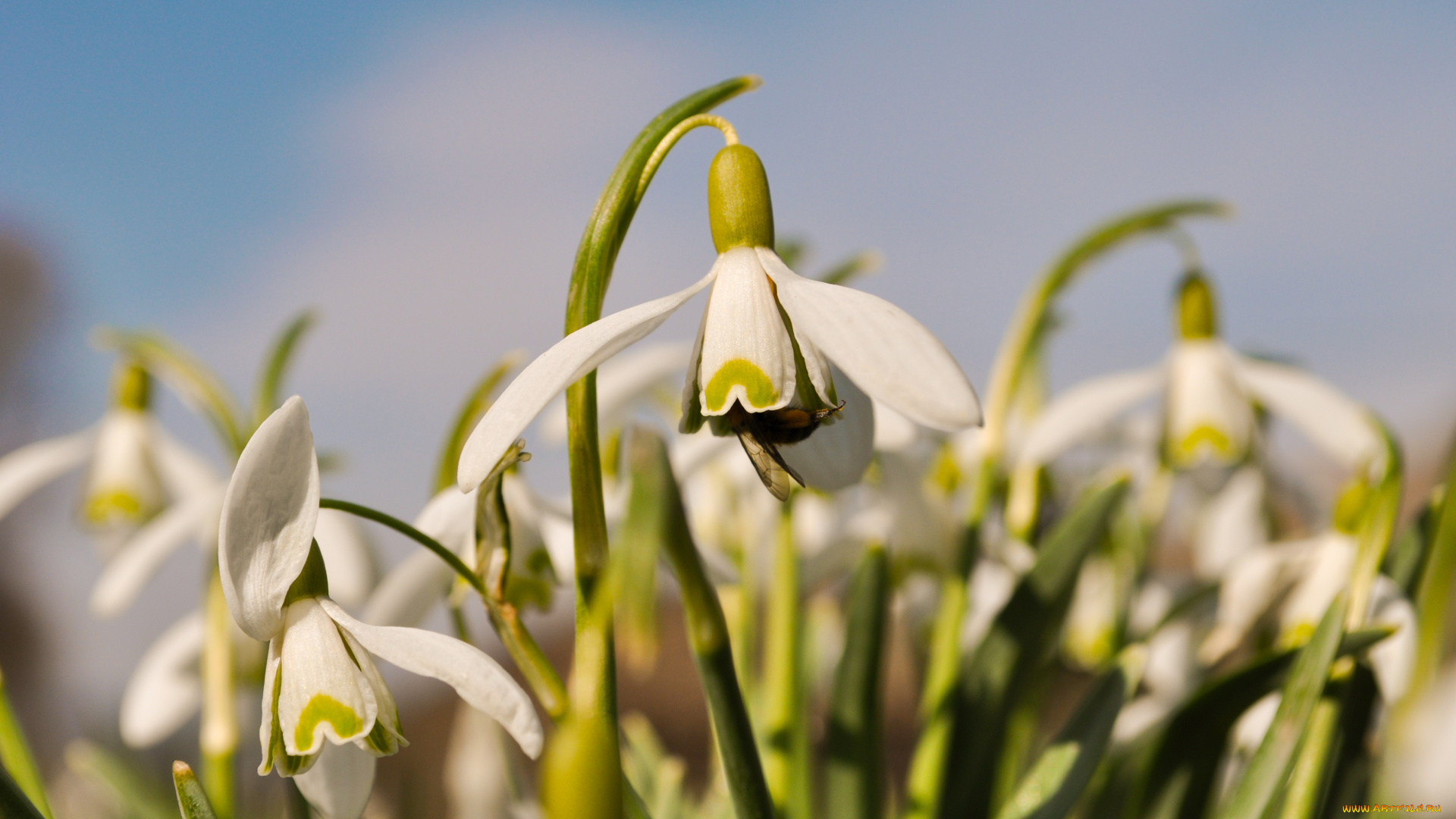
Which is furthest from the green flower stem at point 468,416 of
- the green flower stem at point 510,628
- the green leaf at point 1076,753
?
the green leaf at point 1076,753

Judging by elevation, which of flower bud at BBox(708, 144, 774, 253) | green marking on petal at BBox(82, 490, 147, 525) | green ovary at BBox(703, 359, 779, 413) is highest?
flower bud at BBox(708, 144, 774, 253)

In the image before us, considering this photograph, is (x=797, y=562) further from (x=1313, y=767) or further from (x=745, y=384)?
(x=745, y=384)

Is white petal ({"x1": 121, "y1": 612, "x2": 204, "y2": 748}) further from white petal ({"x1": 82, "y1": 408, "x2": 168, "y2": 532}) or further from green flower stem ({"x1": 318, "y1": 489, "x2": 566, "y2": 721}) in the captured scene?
green flower stem ({"x1": 318, "y1": 489, "x2": 566, "y2": 721})

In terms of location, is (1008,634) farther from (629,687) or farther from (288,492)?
A: (629,687)

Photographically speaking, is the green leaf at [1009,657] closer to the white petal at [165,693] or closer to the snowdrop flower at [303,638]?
the snowdrop flower at [303,638]

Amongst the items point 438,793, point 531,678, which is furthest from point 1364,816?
point 438,793

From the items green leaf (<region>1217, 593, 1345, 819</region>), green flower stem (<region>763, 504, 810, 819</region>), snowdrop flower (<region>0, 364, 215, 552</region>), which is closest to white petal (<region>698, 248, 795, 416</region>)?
green leaf (<region>1217, 593, 1345, 819</region>)
